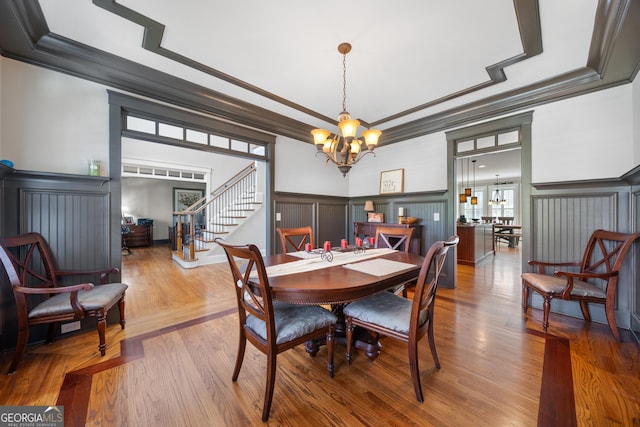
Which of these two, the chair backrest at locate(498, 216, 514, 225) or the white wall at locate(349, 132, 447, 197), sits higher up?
the white wall at locate(349, 132, 447, 197)

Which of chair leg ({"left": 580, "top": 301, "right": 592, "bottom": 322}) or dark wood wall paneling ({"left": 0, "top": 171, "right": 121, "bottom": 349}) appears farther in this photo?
chair leg ({"left": 580, "top": 301, "right": 592, "bottom": 322})

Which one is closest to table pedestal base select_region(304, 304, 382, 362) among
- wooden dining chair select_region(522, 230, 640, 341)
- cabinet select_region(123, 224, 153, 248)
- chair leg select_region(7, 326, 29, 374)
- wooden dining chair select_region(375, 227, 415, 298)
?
wooden dining chair select_region(375, 227, 415, 298)

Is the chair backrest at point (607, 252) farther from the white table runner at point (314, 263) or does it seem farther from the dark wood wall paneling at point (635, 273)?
the white table runner at point (314, 263)

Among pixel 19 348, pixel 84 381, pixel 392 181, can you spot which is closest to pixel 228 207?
pixel 392 181

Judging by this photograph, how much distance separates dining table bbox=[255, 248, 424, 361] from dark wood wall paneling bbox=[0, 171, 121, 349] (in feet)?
5.95

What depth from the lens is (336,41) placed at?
2.10m

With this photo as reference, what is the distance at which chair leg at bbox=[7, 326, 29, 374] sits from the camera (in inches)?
67.3

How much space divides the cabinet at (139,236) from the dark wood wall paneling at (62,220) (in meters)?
5.75

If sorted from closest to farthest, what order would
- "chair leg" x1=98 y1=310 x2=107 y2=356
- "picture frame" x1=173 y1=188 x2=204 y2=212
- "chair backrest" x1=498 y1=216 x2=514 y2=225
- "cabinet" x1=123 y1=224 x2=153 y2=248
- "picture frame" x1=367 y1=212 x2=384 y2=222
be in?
"chair leg" x1=98 y1=310 x2=107 y2=356 → "picture frame" x1=367 y1=212 x2=384 y2=222 → "cabinet" x1=123 y1=224 x2=153 y2=248 → "picture frame" x1=173 y1=188 x2=204 y2=212 → "chair backrest" x1=498 y1=216 x2=514 y2=225

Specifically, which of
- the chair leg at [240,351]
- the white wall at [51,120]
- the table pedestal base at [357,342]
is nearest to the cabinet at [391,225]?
the table pedestal base at [357,342]

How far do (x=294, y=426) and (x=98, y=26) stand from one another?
3.16 metres

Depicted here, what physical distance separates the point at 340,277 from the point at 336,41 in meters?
1.99

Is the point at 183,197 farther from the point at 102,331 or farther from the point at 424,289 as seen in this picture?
the point at 424,289

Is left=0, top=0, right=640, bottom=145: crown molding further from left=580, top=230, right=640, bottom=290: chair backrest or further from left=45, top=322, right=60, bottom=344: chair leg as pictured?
left=45, top=322, right=60, bottom=344: chair leg
